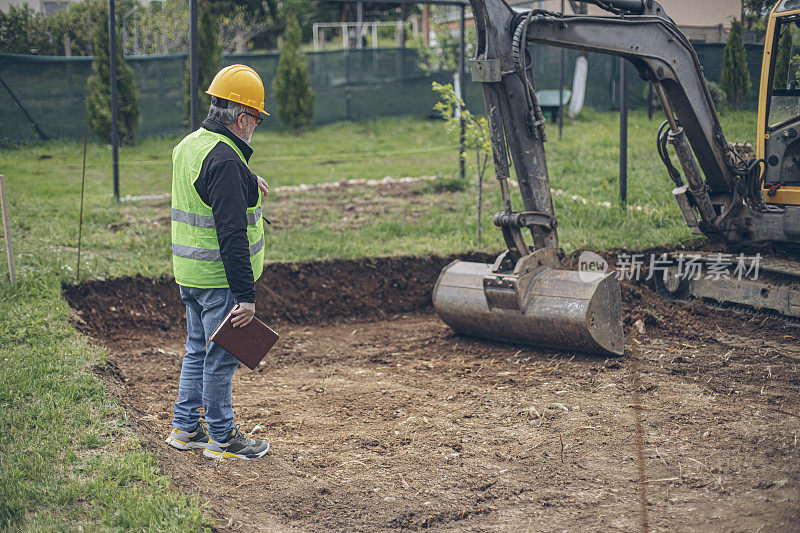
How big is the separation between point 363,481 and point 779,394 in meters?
2.92

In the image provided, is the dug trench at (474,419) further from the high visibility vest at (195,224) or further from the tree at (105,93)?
the tree at (105,93)

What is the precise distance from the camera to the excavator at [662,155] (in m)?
5.47

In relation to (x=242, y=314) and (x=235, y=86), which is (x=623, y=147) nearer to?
(x=235, y=86)

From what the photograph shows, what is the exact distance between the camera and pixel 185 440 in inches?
173

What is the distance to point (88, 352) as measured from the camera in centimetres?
548

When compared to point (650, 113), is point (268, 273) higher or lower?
lower

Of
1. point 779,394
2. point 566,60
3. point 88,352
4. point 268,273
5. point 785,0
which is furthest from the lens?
point 566,60

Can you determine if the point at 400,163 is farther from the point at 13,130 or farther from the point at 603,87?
the point at 13,130

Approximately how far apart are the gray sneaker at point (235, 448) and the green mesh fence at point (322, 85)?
17.8ft

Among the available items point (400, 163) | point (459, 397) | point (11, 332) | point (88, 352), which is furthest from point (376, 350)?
point (400, 163)

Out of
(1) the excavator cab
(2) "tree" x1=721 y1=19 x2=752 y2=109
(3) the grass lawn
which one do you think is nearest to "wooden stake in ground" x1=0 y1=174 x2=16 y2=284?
(3) the grass lawn

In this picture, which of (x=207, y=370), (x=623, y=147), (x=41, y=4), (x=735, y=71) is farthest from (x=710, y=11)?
(x=41, y=4)

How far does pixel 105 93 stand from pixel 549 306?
→ 326 inches

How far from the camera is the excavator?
17.9 ft
